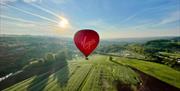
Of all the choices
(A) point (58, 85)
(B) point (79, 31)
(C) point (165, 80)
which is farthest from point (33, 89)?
(C) point (165, 80)

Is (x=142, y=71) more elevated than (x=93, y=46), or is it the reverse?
(x=93, y=46)

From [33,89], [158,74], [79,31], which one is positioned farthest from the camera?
[158,74]

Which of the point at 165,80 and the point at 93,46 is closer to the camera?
the point at 93,46

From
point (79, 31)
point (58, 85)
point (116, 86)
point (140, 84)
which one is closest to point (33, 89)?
point (58, 85)

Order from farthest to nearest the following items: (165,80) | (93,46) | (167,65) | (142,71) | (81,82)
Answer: (167,65)
(142,71)
(165,80)
(81,82)
(93,46)

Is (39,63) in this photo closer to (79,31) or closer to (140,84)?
(140,84)

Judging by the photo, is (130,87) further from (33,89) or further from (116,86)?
(33,89)

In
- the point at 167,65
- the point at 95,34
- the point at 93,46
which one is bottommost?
the point at 167,65
